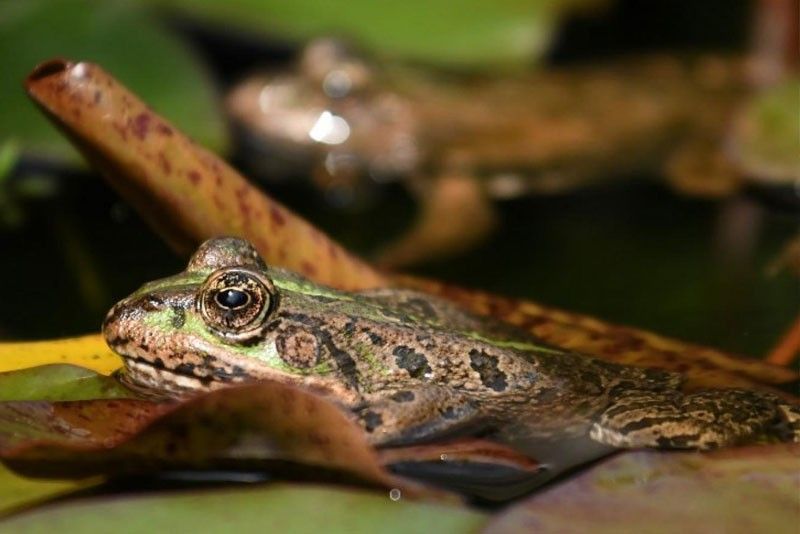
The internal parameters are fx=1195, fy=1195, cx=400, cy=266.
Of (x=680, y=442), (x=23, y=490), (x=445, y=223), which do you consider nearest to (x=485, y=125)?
(x=445, y=223)

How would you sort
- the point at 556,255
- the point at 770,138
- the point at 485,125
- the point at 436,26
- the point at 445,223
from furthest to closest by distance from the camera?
1. the point at 436,26
2. the point at 485,125
3. the point at 770,138
4. the point at 445,223
5. the point at 556,255

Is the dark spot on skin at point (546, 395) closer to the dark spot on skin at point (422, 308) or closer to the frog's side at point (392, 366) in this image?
the frog's side at point (392, 366)

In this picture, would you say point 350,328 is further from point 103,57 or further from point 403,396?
point 103,57

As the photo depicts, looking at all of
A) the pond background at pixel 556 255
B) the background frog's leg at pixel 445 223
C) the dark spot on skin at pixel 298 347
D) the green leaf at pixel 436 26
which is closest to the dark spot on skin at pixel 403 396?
the dark spot on skin at pixel 298 347

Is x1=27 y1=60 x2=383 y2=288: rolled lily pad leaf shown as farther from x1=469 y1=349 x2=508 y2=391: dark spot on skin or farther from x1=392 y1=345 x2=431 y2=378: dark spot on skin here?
x1=469 y1=349 x2=508 y2=391: dark spot on skin

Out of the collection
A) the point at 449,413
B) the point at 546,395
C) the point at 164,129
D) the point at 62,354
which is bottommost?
the point at 62,354

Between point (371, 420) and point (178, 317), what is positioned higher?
point (178, 317)
